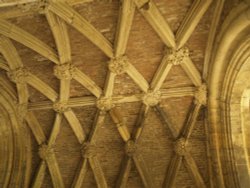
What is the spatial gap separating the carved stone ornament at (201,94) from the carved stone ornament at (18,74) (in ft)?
13.9

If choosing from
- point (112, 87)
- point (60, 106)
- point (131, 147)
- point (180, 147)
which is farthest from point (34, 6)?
point (180, 147)

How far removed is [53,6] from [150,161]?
4.95 metres

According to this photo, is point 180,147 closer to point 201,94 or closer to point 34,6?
point 201,94

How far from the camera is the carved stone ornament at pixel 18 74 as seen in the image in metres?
8.95

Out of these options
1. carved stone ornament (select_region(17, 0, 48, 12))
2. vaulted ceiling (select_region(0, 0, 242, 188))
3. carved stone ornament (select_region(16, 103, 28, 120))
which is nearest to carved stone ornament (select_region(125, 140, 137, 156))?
vaulted ceiling (select_region(0, 0, 242, 188))

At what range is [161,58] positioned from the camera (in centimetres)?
853

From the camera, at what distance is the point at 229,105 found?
748 cm

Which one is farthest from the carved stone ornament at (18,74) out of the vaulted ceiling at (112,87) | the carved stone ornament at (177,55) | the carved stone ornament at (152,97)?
the carved stone ornament at (177,55)

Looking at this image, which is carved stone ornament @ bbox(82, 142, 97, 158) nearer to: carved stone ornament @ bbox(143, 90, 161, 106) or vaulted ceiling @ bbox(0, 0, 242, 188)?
vaulted ceiling @ bbox(0, 0, 242, 188)

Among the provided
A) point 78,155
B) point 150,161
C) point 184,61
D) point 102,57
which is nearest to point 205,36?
point 184,61

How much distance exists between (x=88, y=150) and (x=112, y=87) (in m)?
2.13

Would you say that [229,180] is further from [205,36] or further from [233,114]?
[205,36]

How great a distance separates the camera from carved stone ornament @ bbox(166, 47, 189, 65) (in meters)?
8.07

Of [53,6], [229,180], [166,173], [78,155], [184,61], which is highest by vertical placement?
[53,6]
